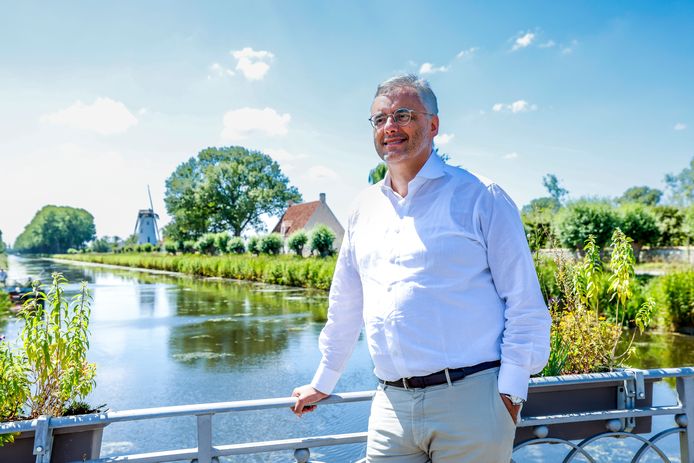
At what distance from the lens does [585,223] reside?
21031 millimetres

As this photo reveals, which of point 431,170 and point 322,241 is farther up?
point 322,241

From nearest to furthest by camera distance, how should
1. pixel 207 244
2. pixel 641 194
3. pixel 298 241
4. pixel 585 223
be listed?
pixel 585 223
pixel 298 241
pixel 207 244
pixel 641 194

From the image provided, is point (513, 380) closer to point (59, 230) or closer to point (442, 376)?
point (442, 376)

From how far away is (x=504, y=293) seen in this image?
62.2 inches

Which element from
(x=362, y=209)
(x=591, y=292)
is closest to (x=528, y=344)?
(x=362, y=209)

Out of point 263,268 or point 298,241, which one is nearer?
point 263,268

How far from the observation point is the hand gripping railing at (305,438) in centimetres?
178

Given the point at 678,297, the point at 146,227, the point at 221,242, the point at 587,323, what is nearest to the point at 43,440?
the point at 587,323

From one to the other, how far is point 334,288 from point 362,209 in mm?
297

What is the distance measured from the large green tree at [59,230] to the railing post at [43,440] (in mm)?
122741

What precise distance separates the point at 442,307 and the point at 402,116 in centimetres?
59

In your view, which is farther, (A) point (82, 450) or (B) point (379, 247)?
(A) point (82, 450)

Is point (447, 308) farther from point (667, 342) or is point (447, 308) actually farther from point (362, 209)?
point (667, 342)

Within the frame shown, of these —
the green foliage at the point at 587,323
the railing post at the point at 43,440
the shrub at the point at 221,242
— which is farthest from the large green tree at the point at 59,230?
the railing post at the point at 43,440
